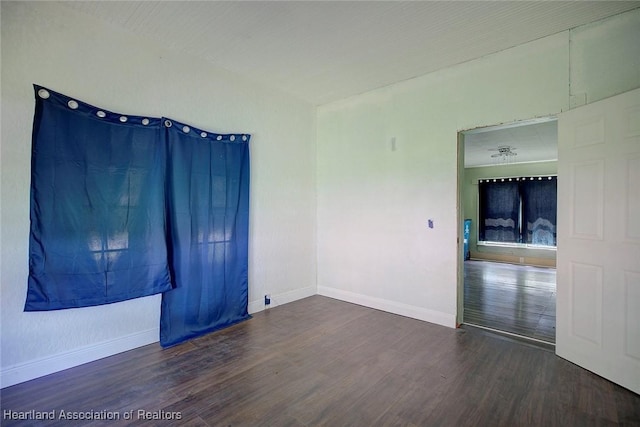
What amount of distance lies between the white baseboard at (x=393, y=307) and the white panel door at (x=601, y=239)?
1.05 meters

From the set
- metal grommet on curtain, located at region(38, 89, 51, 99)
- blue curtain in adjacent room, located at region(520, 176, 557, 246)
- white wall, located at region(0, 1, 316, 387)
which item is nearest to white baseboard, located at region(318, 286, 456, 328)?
white wall, located at region(0, 1, 316, 387)

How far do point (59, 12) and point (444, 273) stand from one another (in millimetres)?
4419

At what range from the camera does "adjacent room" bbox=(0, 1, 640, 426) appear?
2.24m

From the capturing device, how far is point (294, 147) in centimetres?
449

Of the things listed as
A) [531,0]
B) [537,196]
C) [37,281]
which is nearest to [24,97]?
[37,281]

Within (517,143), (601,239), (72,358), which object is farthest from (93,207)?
(517,143)

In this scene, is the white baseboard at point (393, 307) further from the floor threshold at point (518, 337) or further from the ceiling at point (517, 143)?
the ceiling at point (517, 143)

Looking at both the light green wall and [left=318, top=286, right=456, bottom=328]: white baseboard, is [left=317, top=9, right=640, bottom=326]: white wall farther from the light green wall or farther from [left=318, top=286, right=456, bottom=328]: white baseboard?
the light green wall

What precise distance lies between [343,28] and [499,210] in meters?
7.94

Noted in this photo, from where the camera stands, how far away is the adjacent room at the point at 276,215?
2244 millimetres

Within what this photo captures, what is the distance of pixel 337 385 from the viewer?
2322 mm

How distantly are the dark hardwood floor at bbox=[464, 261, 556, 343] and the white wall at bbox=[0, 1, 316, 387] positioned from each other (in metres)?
2.77

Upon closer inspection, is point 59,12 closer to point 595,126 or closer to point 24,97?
point 24,97

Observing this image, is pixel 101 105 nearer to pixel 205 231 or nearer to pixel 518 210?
pixel 205 231
